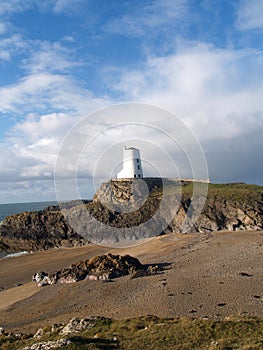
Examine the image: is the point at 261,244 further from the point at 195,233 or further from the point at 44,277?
the point at 44,277

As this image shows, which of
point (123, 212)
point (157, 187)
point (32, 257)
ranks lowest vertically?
point (32, 257)

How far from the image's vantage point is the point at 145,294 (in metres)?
24.0

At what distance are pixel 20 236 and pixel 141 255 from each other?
92.2ft

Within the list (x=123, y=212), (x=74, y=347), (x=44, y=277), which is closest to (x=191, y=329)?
(x=74, y=347)

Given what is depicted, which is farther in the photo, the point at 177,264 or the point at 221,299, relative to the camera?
the point at 177,264

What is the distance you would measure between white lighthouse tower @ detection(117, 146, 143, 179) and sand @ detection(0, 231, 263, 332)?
3187cm

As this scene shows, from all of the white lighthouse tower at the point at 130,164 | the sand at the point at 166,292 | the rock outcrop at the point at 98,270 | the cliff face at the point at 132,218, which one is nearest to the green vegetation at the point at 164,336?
the sand at the point at 166,292

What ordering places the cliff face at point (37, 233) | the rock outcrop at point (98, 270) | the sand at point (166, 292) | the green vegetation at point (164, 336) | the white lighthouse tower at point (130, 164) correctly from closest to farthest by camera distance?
the green vegetation at point (164, 336) < the sand at point (166, 292) < the rock outcrop at point (98, 270) < the cliff face at point (37, 233) < the white lighthouse tower at point (130, 164)

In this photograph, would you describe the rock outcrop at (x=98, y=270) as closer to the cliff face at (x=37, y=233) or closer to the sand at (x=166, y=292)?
the sand at (x=166, y=292)

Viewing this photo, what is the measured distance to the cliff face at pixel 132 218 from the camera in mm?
53125

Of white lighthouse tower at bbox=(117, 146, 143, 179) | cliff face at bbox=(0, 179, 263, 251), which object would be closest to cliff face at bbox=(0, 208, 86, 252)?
cliff face at bbox=(0, 179, 263, 251)

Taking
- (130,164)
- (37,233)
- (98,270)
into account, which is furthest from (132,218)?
(98,270)

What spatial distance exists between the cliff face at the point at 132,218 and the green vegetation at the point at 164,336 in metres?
36.5

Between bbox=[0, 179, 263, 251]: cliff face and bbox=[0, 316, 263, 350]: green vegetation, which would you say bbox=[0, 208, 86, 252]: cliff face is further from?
bbox=[0, 316, 263, 350]: green vegetation
